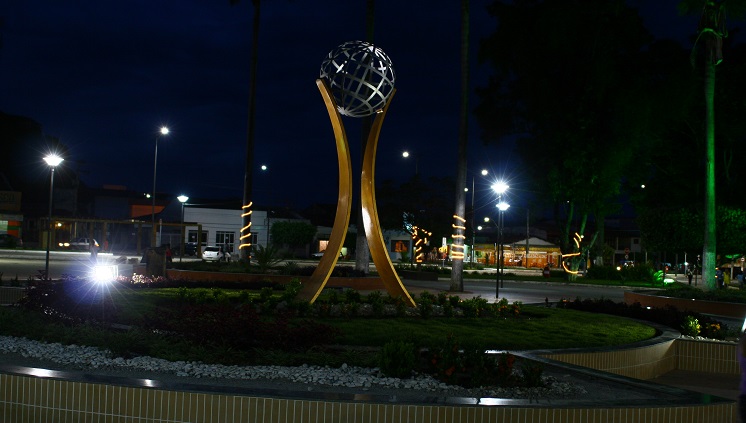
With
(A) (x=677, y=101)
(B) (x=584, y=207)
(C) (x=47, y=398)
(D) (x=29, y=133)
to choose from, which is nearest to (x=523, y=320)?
(C) (x=47, y=398)

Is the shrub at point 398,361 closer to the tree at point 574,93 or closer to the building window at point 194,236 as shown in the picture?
the tree at point 574,93

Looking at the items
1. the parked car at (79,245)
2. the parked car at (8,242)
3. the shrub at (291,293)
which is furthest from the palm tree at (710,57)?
the parked car at (8,242)

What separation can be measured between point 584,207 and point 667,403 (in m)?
40.4

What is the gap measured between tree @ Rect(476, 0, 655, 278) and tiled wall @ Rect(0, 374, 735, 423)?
122 ft

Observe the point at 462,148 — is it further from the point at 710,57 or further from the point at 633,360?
the point at 633,360

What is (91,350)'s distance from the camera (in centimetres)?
979

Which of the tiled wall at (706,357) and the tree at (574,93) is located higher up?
the tree at (574,93)

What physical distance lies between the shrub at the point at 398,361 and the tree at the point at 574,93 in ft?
119

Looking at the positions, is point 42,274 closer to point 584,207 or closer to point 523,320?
point 523,320

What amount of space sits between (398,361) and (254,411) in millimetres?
2079

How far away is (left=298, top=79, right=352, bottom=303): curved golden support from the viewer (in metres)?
17.6

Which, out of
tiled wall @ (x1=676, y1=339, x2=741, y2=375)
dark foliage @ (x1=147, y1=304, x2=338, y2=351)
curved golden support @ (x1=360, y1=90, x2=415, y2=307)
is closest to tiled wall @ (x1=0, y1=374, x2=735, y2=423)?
dark foliage @ (x1=147, y1=304, x2=338, y2=351)

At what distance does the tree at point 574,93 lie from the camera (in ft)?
142

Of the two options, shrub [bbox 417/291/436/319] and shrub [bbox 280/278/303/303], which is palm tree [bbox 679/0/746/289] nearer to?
shrub [bbox 417/291/436/319]
